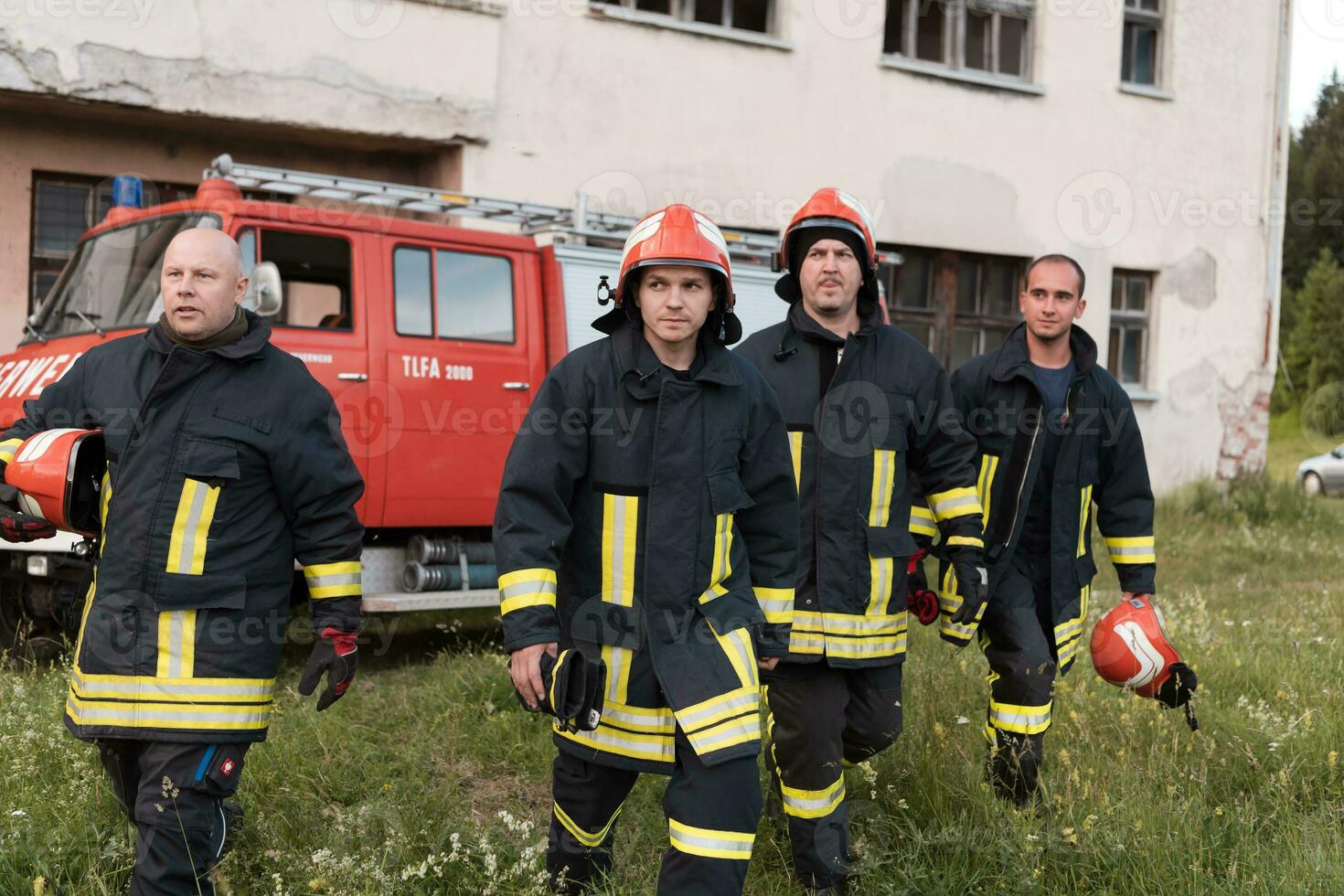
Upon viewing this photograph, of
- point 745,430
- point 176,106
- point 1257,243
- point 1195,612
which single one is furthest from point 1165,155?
point 745,430

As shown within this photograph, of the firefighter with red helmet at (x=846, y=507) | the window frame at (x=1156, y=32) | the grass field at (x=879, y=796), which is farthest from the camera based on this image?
the window frame at (x=1156, y=32)

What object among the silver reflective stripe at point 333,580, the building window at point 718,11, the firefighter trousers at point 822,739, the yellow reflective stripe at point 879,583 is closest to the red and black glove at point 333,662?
the silver reflective stripe at point 333,580

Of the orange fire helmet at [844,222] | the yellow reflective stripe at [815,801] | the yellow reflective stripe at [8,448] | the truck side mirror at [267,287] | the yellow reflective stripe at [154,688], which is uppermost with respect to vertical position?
the orange fire helmet at [844,222]

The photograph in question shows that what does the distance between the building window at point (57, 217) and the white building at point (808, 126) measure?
20 millimetres

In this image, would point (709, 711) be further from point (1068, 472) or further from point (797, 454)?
point (1068, 472)

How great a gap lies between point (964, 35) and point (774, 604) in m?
11.5

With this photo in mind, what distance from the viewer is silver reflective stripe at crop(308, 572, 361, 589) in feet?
10.8

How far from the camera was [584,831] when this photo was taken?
331 cm

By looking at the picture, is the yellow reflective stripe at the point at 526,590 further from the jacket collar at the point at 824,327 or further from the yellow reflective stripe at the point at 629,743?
the jacket collar at the point at 824,327

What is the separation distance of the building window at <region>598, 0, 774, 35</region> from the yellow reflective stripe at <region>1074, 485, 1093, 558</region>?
26.6 ft

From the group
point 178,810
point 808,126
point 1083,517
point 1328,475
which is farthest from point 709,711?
point 1328,475

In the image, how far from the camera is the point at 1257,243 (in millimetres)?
15133

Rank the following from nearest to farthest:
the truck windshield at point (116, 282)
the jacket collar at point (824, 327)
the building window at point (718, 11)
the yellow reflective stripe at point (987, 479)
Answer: the jacket collar at point (824, 327) → the yellow reflective stripe at point (987, 479) → the truck windshield at point (116, 282) → the building window at point (718, 11)

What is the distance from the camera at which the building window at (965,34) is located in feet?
43.5
